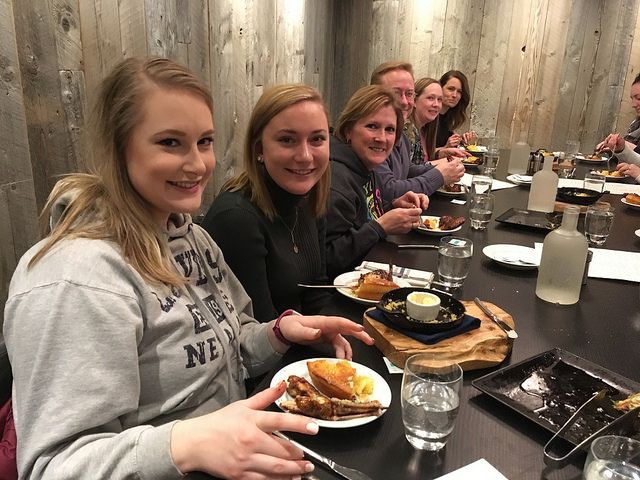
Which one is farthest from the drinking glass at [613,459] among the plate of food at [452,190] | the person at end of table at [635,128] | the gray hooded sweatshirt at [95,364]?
the person at end of table at [635,128]

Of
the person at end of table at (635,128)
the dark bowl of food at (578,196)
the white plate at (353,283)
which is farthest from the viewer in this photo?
the person at end of table at (635,128)

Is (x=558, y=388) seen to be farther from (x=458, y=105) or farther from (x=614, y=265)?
(x=458, y=105)

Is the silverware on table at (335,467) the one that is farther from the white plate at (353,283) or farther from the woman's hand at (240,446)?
the white plate at (353,283)

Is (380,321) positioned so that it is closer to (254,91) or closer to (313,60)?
(254,91)

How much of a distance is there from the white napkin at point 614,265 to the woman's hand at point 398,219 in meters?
0.47

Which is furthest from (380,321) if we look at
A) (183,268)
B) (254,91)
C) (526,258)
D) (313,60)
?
(313,60)

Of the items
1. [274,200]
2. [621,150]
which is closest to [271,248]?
[274,200]

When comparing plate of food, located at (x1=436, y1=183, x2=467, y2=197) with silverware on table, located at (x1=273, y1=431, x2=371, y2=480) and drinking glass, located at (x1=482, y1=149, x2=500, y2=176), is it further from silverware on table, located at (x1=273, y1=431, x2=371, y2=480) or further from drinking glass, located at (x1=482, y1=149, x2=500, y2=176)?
silverware on table, located at (x1=273, y1=431, x2=371, y2=480)

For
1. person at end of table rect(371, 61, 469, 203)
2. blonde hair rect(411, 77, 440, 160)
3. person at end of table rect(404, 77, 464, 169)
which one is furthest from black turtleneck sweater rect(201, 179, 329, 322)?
blonde hair rect(411, 77, 440, 160)

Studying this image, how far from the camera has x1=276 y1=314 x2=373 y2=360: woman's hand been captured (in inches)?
46.9

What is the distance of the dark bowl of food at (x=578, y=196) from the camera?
8.34 ft

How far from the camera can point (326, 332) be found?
4.01 ft

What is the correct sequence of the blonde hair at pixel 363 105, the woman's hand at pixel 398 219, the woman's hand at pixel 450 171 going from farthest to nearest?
1. the woman's hand at pixel 450 171
2. the blonde hair at pixel 363 105
3. the woman's hand at pixel 398 219

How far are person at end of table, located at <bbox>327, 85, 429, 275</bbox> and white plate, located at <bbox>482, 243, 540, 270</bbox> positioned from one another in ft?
1.11
